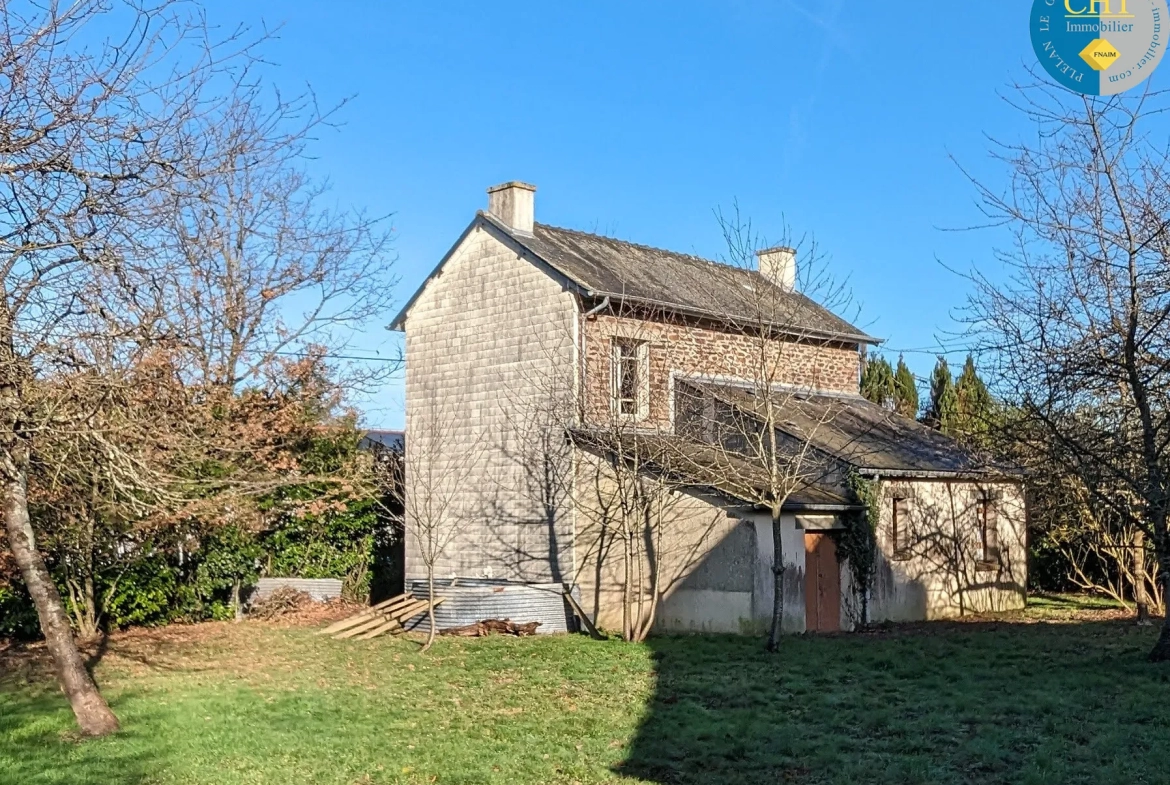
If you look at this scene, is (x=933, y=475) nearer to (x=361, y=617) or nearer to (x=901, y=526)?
(x=901, y=526)

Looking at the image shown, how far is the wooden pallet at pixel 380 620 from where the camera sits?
17.7m

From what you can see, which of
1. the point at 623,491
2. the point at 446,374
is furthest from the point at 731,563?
the point at 446,374

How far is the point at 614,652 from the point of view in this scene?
15953 millimetres

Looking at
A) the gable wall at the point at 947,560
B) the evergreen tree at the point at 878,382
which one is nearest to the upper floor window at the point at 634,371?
the gable wall at the point at 947,560

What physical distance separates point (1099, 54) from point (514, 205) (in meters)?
11.6

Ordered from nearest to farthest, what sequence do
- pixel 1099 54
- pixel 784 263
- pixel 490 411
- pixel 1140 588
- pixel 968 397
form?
pixel 1099 54
pixel 1140 588
pixel 490 411
pixel 784 263
pixel 968 397

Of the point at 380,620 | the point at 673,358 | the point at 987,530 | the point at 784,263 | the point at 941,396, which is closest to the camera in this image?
the point at 380,620

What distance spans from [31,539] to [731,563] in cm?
1104

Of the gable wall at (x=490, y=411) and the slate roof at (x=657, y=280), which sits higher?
the slate roof at (x=657, y=280)

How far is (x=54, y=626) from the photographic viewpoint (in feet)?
32.9

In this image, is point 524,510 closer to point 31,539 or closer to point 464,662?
point 464,662

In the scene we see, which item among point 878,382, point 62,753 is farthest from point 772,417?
point 878,382

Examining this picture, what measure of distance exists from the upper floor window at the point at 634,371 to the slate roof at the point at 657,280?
2.77 ft
